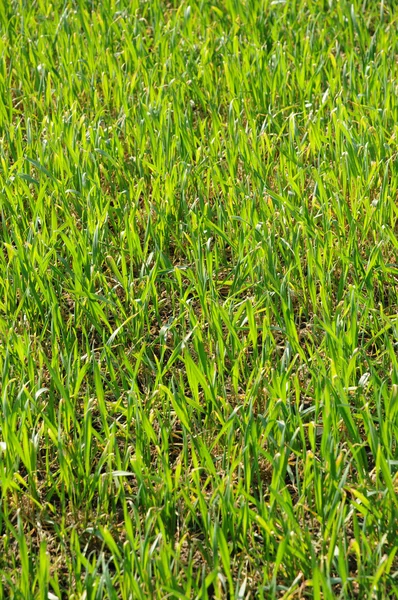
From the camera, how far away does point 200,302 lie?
2.58 metres

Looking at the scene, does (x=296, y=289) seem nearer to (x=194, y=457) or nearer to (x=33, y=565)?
(x=194, y=457)

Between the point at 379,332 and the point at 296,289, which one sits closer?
the point at 379,332

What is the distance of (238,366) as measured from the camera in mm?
2320

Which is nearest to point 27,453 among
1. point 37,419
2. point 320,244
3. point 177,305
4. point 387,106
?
point 37,419

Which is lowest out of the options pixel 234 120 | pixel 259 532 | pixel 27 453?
pixel 259 532

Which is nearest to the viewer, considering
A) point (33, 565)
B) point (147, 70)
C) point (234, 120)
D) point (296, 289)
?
point (33, 565)

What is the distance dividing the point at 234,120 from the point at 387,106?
54 centimetres

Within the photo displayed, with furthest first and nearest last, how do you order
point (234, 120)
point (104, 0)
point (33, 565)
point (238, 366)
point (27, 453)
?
point (104, 0), point (234, 120), point (238, 366), point (27, 453), point (33, 565)

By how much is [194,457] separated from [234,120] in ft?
4.96

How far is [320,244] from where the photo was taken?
8.84 feet

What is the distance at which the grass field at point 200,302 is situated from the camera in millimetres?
1930

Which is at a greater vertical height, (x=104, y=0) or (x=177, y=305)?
(x=104, y=0)

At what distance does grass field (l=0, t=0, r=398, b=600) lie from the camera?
1930mm

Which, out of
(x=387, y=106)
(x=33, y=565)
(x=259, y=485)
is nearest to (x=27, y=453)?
(x=33, y=565)
